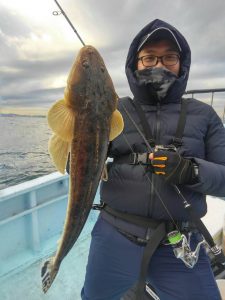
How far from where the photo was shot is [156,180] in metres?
2.88

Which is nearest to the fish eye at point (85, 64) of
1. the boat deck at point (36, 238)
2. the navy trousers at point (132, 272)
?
the navy trousers at point (132, 272)

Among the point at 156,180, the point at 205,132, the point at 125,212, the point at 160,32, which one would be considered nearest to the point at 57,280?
the point at 125,212

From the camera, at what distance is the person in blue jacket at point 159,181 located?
2.75 metres

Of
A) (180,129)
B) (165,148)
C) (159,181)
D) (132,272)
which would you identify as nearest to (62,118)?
(165,148)

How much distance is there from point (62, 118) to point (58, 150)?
0.27 metres

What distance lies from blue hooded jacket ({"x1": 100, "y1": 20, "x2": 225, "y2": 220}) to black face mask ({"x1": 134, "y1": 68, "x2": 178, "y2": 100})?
64 millimetres

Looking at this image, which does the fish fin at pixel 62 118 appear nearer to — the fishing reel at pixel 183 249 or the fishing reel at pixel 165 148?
the fishing reel at pixel 165 148

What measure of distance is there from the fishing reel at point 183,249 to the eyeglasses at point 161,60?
1880mm

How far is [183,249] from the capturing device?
274 centimetres

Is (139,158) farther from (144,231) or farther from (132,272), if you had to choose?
(132,272)

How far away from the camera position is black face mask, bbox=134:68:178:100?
3.14 meters

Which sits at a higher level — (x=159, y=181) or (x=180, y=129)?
(x=180, y=129)

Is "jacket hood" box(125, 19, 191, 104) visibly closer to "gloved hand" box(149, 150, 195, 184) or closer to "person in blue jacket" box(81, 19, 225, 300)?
"person in blue jacket" box(81, 19, 225, 300)

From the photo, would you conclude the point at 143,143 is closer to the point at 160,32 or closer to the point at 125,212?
the point at 125,212
